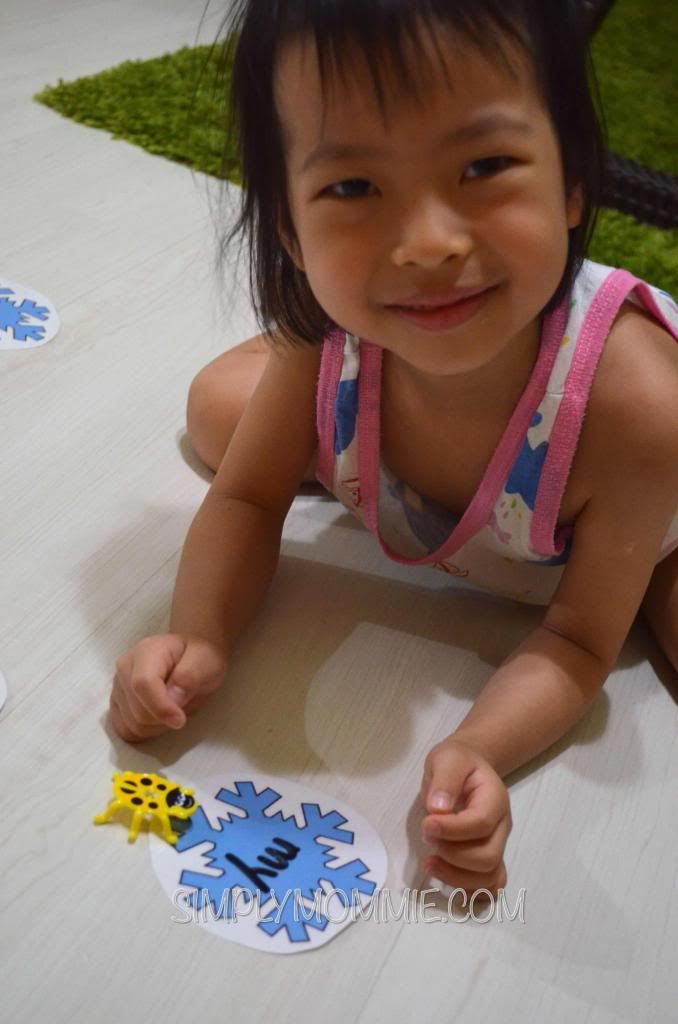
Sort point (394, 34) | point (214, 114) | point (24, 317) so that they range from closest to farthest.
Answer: point (394, 34) < point (24, 317) < point (214, 114)

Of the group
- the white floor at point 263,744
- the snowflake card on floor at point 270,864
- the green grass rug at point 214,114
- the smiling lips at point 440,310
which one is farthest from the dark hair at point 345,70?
the green grass rug at point 214,114

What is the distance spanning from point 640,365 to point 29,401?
0.60m

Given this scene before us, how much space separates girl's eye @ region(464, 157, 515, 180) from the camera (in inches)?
23.3

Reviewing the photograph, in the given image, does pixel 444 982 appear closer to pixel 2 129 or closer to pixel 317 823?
pixel 317 823

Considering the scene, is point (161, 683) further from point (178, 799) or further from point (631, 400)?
point (631, 400)

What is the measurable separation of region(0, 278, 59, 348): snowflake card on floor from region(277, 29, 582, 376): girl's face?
546 mm

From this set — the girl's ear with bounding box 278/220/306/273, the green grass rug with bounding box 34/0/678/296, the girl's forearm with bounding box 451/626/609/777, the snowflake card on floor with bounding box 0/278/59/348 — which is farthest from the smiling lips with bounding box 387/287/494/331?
the green grass rug with bounding box 34/0/678/296

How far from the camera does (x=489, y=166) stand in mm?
597

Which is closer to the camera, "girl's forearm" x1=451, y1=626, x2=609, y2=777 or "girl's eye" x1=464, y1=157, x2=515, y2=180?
"girl's eye" x1=464, y1=157, x2=515, y2=180

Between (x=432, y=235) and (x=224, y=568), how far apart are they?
325 mm

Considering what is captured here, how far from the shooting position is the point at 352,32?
562mm

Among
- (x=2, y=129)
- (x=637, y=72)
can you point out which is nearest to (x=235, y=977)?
(x=2, y=129)

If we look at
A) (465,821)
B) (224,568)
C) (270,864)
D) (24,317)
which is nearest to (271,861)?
(270,864)

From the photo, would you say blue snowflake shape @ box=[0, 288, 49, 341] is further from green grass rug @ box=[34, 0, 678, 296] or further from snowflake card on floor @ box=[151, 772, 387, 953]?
snowflake card on floor @ box=[151, 772, 387, 953]
